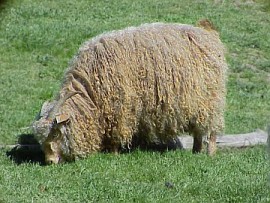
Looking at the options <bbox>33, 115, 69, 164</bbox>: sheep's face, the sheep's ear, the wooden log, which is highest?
the sheep's ear

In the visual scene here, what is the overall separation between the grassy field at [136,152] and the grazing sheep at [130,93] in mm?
402

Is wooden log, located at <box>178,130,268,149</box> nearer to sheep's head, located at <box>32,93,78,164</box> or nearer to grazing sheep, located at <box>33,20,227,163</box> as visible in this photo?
grazing sheep, located at <box>33,20,227,163</box>

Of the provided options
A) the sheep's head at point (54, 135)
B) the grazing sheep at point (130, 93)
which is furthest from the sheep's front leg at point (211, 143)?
the sheep's head at point (54, 135)

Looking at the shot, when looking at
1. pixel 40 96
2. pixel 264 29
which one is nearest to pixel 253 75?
pixel 264 29

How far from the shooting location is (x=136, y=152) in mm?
8195

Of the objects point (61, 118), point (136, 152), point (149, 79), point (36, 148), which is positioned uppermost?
point (149, 79)

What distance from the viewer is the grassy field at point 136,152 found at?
6082mm

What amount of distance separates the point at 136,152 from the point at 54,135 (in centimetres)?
98

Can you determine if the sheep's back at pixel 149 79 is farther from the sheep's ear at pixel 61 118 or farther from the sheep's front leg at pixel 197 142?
the sheep's ear at pixel 61 118

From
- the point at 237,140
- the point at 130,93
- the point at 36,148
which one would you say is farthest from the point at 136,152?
the point at 237,140

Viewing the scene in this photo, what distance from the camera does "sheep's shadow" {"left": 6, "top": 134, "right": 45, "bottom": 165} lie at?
809 cm

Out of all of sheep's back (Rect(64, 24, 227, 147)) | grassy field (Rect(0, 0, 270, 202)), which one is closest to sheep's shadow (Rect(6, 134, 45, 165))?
grassy field (Rect(0, 0, 270, 202))

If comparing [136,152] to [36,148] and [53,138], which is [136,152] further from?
[36,148]

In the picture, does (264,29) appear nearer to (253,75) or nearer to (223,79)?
(253,75)
